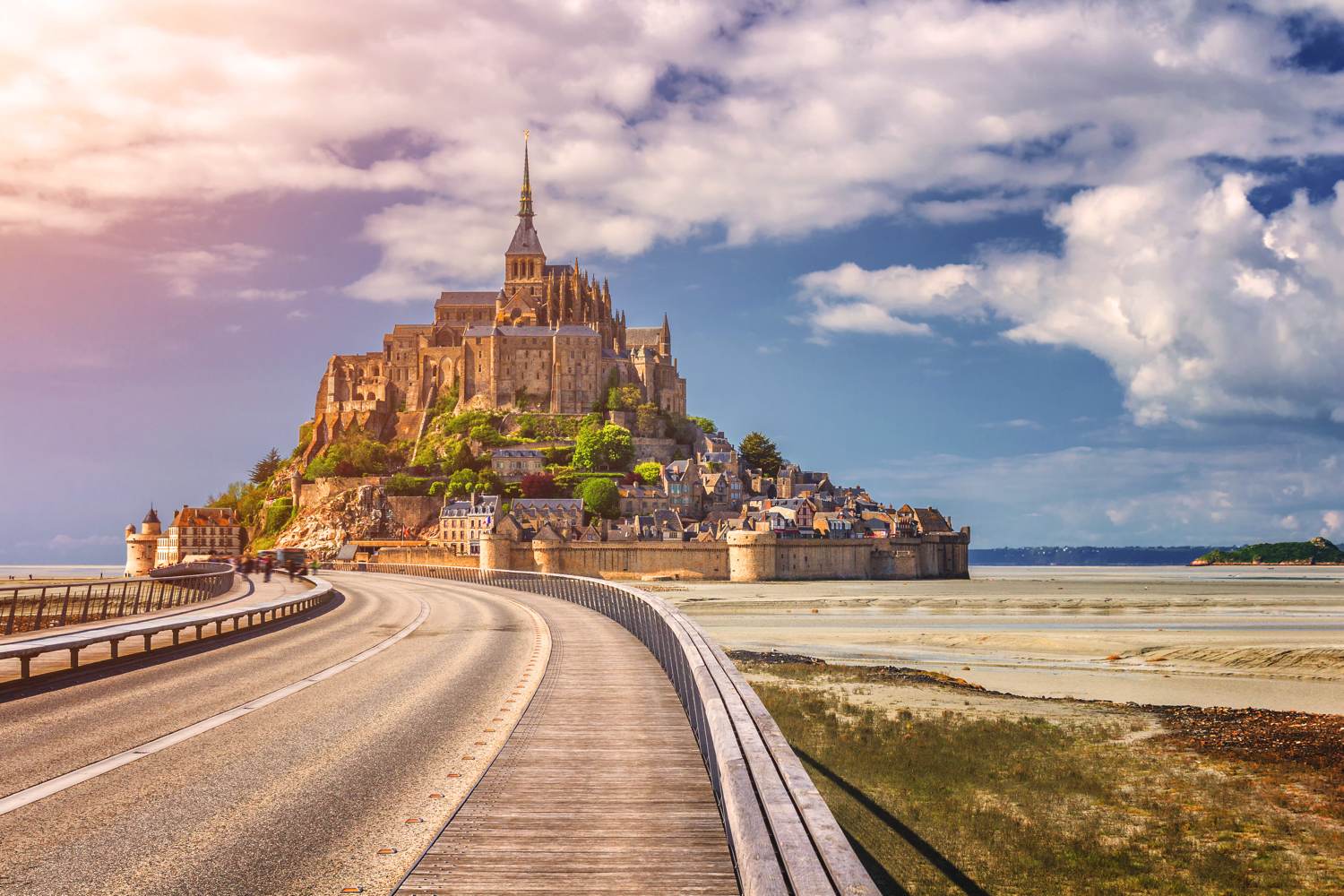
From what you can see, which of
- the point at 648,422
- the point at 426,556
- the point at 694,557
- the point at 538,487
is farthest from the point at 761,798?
the point at 648,422

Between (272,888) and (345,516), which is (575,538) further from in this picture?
(272,888)

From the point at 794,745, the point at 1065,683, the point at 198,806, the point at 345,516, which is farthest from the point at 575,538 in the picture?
the point at 198,806

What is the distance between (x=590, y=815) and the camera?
823cm

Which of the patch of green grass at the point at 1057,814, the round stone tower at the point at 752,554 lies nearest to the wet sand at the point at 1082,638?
the patch of green grass at the point at 1057,814

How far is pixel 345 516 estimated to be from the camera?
418 ft

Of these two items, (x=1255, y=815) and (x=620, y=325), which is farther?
(x=620, y=325)

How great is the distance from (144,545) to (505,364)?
51.1 metres

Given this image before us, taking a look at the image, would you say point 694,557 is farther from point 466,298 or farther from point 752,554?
point 466,298

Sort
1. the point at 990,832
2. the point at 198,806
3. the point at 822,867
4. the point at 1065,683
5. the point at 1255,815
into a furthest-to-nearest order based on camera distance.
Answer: the point at 1065,683 < the point at 1255,815 < the point at 990,832 < the point at 198,806 < the point at 822,867

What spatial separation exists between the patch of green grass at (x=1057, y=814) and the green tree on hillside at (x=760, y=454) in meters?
137

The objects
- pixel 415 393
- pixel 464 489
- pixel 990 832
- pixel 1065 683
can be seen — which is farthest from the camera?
pixel 415 393

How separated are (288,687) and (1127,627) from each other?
143 feet

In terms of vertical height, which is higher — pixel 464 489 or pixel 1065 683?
pixel 464 489

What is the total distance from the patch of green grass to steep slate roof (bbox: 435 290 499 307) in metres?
154
